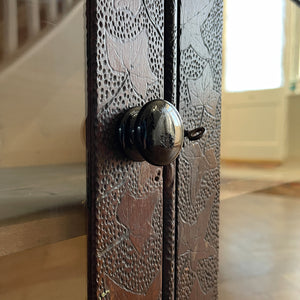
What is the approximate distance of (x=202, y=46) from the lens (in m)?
0.29

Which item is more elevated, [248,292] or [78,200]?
[78,200]

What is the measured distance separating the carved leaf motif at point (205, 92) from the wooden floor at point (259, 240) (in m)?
0.11

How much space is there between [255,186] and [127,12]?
32cm

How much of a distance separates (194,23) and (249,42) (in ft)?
0.81

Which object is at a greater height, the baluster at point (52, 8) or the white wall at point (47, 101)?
the baluster at point (52, 8)

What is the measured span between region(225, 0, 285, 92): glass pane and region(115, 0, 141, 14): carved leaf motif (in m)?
0.17

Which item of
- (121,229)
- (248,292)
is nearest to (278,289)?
(248,292)

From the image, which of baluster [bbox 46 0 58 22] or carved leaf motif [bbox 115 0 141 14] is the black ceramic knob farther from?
baluster [bbox 46 0 58 22]

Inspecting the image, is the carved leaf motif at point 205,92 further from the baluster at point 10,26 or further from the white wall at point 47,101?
the baluster at point 10,26

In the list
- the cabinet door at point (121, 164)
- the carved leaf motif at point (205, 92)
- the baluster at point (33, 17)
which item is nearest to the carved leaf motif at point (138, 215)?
the cabinet door at point (121, 164)

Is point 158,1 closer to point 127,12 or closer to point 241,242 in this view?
point 127,12

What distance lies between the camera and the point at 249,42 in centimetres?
49

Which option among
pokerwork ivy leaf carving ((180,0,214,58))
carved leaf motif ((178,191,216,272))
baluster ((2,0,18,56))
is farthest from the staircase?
carved leaf motif ((178,191,216,272))

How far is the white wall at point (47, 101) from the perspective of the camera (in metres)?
0.28
